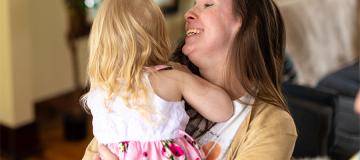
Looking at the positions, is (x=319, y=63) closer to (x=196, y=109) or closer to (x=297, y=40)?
(x=297, y=40)

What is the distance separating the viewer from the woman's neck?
1.34 meters

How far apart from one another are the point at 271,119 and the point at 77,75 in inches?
91.6

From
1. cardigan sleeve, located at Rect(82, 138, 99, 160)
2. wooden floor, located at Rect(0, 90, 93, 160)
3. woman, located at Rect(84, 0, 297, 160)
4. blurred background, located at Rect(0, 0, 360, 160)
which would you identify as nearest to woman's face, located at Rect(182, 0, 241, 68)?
woman, located at Rect(84, 0, 297, 160)

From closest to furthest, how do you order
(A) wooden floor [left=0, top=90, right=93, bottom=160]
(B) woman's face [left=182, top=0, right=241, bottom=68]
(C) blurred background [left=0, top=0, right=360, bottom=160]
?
(B) woman's face [left=182, top=0, right=241, bottom=68] < (C) blurred background [left=0, top=0, right=360, bottom=160] < (A) wooden floor [left=0, top=90, right=93, bottom=160]

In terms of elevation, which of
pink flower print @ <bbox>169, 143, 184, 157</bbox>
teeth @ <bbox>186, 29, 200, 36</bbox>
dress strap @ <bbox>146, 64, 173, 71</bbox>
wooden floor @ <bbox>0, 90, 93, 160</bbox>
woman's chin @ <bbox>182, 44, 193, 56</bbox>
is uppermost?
teeth @ <bbox>186, 29, 200, 36</bbox>

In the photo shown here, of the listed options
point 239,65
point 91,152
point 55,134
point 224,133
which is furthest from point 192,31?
point 55,134

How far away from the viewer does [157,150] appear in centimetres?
126

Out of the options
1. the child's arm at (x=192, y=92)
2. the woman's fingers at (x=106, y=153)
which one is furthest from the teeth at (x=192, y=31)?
the woman's fingers at (x=106, y=153)

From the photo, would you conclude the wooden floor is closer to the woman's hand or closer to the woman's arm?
the woman's hand

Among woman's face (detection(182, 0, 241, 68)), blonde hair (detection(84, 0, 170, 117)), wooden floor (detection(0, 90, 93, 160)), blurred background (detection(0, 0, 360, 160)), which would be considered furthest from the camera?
wooden floor (detection(0, 90, 93, 160))

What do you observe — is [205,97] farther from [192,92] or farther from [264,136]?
[264,136]

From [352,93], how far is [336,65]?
602 millimetres

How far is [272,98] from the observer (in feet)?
4.44

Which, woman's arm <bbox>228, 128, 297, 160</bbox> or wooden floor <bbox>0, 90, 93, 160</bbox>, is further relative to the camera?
wooden floor <bbox>0, 90, 93, 160</bbox>
